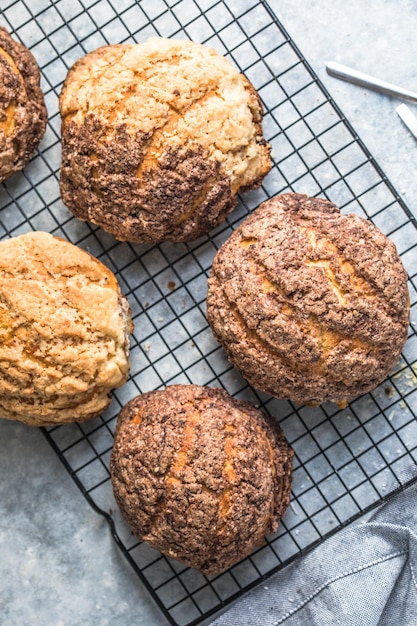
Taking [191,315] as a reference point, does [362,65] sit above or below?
above

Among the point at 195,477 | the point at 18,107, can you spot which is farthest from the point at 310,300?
the point at 18,107

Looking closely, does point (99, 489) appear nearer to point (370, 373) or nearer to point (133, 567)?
point (133, 567)

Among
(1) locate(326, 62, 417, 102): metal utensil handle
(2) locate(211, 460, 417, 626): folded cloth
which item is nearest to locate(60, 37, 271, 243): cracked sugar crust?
(1) locate(326, 62, 417, 102): metal utensil handle

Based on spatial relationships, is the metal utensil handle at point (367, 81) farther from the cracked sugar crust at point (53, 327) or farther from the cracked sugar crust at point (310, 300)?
the cracked sugar crust at point (53, 327)

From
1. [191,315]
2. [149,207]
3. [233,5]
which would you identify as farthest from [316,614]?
→ [233,5]

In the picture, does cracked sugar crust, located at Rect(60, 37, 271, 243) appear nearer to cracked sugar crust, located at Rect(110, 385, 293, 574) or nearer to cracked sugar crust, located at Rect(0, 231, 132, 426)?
cracked sugar crust, located at Rect(0, 231, 132, 426)

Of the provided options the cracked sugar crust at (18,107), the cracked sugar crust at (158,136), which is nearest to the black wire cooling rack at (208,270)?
the cracked sugar crust at (18,107)

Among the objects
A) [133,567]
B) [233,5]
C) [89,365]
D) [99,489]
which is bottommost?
[133,567]
